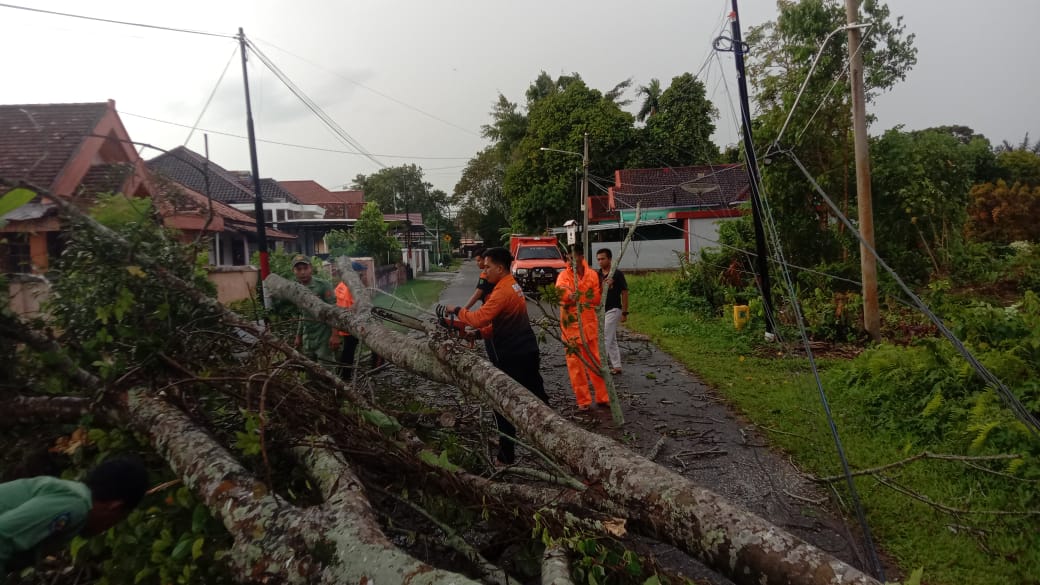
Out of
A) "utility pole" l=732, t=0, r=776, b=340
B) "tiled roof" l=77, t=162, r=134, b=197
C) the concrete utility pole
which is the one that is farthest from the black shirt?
"tiled roof" l=77, t=162, r=134, b=197

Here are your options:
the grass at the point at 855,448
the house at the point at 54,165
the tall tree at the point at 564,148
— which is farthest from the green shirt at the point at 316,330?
the tall tree at the point at 564,148

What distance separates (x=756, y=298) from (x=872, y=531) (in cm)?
756

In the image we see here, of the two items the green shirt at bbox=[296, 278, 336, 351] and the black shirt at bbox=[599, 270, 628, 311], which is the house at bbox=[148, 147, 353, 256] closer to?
the green shirt at bbox=[296, 278, 336, 351]

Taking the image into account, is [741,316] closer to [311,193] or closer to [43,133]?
[43,133]

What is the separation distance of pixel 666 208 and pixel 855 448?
22449 millimetres

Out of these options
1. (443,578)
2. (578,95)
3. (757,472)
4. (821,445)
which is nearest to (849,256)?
(821,445)

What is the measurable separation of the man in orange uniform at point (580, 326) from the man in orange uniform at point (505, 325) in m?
0.91

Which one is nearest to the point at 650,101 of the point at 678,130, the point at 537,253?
the point at 678,130

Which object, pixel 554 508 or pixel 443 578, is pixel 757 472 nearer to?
pixel 554 508

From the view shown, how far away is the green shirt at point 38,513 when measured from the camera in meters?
2.02

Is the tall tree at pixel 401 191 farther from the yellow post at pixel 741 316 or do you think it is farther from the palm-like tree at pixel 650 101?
the yellow post at pixel 741 316

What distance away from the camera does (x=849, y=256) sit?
11.4 metres

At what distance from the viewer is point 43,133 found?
6.75m

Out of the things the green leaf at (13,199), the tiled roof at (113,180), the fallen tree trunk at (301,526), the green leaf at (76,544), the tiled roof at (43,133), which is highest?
the tiled roof at (43,133)
